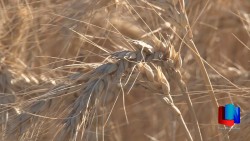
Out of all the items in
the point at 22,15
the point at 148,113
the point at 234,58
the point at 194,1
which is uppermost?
the point at 194,1

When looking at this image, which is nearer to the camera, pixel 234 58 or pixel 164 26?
pixel 164 26

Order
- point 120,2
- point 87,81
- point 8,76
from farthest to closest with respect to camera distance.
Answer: point 8,76
point 120,2
point 87,81

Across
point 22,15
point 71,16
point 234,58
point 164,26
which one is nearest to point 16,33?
point 22,15

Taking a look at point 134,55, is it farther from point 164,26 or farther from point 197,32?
point 197,32

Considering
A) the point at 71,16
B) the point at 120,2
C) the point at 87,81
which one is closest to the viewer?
the point at 87,81

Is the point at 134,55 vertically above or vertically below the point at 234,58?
above

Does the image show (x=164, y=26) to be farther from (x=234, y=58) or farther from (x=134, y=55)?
(x=234, y=58)
